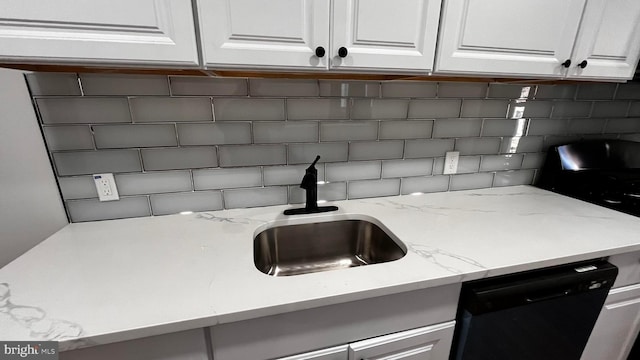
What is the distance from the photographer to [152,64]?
68cm

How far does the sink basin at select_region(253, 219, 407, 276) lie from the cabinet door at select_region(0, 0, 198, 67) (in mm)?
681

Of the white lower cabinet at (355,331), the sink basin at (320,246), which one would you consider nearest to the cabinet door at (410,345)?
the white lower cabinet at (355,331)

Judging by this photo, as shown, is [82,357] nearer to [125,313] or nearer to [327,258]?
[125,313]

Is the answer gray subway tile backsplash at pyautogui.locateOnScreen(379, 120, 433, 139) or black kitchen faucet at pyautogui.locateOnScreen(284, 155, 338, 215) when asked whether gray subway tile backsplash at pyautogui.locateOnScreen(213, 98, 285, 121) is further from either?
gray subway tile backsplash at pyautogui.locateOnScreen(379, 120, 433, 139)

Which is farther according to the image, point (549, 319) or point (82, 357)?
point (549, 319)

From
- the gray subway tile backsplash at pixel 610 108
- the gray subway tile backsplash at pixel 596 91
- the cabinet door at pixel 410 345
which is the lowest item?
the cabinet door at pixel 410 345

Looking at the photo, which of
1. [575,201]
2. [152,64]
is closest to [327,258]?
[152,64]

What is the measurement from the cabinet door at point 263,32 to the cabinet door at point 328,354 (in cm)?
80

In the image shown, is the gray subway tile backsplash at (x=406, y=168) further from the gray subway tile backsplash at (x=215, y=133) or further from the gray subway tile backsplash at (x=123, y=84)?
the gray subway tile backsplash at (x=123, y=84)

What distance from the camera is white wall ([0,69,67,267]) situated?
0.77 meters

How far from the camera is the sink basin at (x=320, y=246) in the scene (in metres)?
1.06

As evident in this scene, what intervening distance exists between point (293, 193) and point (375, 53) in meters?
0.66

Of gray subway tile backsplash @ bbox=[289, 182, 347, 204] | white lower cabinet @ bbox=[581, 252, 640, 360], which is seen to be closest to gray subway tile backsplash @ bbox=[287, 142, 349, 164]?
gray subway tile backsplash @ bbox=[289, 182, 347, 204]

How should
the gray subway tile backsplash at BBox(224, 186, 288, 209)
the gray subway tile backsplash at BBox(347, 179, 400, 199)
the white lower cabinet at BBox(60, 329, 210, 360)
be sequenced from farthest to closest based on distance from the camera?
the gray subway tile backsplash at BBox(347, 179, 400, 199) < the gray subway tile backsplash at BBox(224, 186, 288, 209) < the white lower cabinet at BBox(60, 329, 210, 360)
